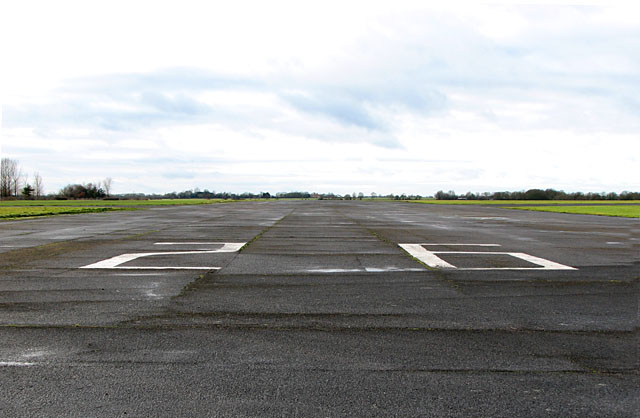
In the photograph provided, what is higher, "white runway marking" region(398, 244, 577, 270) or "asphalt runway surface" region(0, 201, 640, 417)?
"white runway marking" region(398, 244, 577, 270)

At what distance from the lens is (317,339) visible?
5590 mm

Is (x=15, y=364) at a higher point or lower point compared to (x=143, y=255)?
lower

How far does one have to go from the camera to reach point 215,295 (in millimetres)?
8039

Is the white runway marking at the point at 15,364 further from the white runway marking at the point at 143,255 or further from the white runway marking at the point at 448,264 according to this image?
the white runway marking at the point at 448,264

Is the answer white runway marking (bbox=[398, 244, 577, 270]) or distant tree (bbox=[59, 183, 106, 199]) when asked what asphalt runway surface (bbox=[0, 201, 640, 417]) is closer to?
white runway marking (bbox=[398, 244, 577, 270])

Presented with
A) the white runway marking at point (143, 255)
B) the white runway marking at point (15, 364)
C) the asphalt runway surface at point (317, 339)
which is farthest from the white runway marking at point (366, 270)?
the white runway marking at point (15, 364)

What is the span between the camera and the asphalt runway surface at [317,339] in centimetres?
397

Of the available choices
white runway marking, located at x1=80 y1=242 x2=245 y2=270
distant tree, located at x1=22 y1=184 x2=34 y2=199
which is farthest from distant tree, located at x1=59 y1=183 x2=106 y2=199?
white runway marking, located at x1=80 y1=242 x2=245 y2=270

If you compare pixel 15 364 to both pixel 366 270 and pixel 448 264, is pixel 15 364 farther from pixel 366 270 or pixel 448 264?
pixel 448 264

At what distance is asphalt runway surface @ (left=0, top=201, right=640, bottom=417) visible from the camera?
3.97 m

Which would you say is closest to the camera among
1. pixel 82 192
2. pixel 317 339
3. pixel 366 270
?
pixel 317 339

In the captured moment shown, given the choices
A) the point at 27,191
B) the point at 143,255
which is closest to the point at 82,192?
the point at 27,191

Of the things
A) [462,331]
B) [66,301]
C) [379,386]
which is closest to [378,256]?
[462,331]

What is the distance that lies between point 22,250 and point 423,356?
13.5 meters
